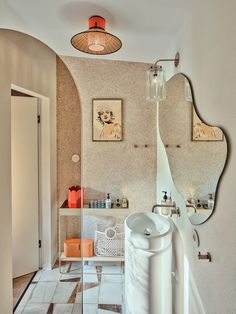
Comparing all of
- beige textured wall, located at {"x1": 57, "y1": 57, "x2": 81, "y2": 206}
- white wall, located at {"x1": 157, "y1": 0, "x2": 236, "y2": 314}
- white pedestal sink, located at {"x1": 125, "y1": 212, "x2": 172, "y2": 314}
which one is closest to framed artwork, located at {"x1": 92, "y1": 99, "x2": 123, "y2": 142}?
beige textured wall, located at {"x1": 57, "y1": 57, "x2": 81, "y2": 206}

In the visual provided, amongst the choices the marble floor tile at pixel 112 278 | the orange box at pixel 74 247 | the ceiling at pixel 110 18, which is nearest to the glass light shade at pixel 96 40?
the ceiling at pixel 110 18

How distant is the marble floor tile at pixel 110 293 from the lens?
2570 millimetres

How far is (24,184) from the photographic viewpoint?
315cm

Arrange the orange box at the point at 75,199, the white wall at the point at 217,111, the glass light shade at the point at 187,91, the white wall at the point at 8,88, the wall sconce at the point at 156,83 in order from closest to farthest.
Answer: the white wall at the point at 217,111 → the glass light shade at the point at 187,91 → the wall sconce at the point at 156,83 → the white wall at the point at 8,88 → the orange box at the point at 75,199

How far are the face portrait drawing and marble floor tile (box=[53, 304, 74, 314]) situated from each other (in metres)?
1.77

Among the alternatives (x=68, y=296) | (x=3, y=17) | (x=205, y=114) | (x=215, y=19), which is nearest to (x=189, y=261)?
(x=205, y=114)

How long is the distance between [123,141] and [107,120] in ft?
0.98

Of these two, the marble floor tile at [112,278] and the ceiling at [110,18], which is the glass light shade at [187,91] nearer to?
the ceiling at [110,18]

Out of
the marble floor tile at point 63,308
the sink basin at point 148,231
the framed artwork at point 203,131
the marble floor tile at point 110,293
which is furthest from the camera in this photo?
the marble floor tile at point 110,293

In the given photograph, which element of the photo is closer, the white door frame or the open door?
the open door

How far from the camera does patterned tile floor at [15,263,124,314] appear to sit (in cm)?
248

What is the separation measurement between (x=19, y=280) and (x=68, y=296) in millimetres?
739

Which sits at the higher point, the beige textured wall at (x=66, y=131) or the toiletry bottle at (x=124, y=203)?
the beige textured wall at (x=66, y=131)

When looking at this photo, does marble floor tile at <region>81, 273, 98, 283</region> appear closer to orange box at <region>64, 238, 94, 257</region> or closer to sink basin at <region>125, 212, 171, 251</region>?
orange box at <region>64, 238, 94, 257</region>
